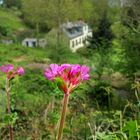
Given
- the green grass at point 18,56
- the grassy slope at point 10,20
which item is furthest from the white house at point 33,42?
the green grass at point 18,56

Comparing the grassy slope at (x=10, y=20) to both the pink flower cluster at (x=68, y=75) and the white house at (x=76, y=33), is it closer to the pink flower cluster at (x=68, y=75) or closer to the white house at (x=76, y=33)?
the white house at (x=76, y=33)

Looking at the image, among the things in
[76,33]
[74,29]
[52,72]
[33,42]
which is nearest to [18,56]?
[33,42]

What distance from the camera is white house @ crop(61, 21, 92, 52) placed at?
144 feet

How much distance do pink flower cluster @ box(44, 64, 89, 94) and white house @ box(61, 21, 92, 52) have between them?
41.6 m

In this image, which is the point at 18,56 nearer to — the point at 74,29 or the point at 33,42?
the point at 33,42

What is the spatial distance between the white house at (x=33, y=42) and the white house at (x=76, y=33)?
9.27 ft

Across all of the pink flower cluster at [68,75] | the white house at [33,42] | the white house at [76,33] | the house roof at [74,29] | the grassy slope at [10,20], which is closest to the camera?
the pink flower cluster at [68,75]

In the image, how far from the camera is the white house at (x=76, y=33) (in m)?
43.9

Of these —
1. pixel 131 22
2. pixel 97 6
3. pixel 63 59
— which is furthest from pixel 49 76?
pixel 97 6

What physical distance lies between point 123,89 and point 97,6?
34658 millimetres

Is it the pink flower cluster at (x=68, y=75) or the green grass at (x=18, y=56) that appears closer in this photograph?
the pink flower cluster at (x=68, y=75)

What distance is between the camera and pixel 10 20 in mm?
51156

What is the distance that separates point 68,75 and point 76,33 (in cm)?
4531

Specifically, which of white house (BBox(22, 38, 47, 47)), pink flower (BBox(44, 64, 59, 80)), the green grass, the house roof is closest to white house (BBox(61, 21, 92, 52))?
the house roof
